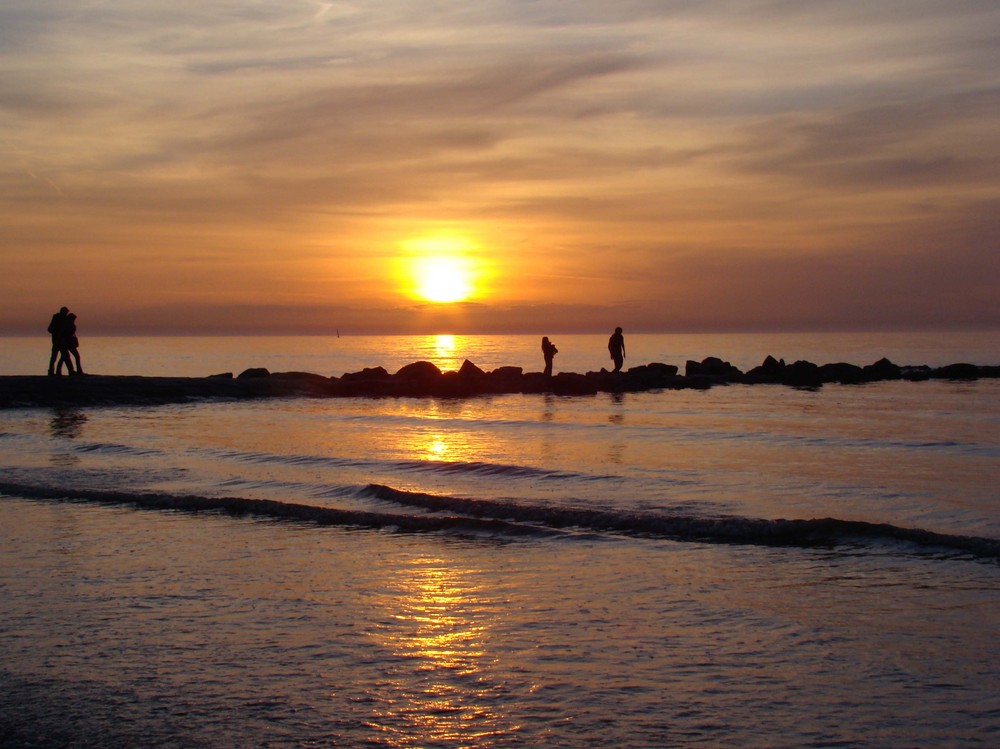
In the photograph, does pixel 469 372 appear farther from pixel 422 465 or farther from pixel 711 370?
pixel 422 465

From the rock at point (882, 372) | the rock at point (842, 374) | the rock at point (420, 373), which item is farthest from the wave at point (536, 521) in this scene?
the rock at point (882, 372)

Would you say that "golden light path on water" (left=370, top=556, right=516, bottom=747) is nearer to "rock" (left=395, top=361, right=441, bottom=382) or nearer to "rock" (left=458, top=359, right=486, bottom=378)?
"rock" (left=395, top=361, right=441, bottom=382)

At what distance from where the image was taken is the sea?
5.64 m

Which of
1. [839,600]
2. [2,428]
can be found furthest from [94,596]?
[2,428]

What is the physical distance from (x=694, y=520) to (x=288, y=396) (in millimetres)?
26631

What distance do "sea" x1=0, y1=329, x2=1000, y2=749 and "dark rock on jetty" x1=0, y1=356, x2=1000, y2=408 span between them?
1379cm

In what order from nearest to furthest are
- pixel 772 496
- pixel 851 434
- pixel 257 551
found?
pixel 257 551 < pixel 772 496 < pixel 851 434

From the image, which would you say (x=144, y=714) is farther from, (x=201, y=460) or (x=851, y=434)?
(x=851, y=434)

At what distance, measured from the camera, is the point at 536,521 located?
486 inches

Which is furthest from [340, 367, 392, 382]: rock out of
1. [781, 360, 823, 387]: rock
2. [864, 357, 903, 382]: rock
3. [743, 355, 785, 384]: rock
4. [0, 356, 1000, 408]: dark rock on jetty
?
[864, 357, 903, 382]: rock

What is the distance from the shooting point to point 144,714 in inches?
223

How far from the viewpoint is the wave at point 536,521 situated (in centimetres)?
1074

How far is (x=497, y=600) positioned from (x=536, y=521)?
13.2 feet

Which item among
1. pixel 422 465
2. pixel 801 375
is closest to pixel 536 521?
pixel 422 465
